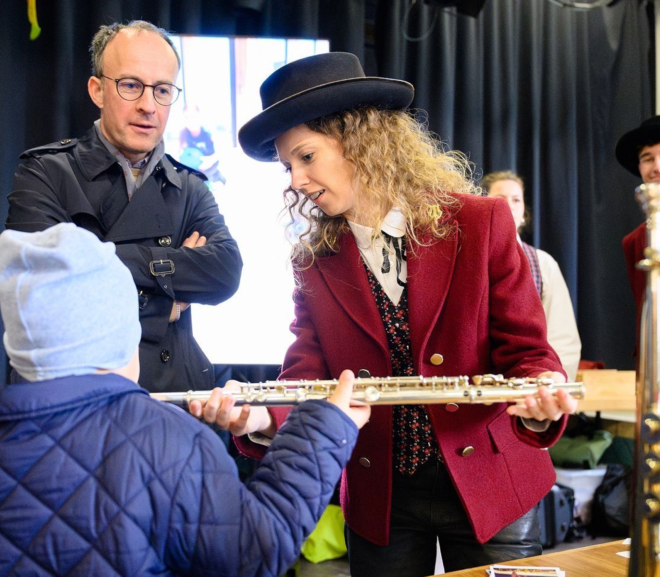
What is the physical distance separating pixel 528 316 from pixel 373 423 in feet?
1.40

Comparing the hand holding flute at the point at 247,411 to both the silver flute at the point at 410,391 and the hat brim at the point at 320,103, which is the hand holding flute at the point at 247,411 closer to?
the silver flute at the point at 410,391

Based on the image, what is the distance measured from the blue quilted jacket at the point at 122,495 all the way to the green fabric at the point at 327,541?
2.69 meters

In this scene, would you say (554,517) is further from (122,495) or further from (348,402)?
(122,495)

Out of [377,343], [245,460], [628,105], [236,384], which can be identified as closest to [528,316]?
[377,343]

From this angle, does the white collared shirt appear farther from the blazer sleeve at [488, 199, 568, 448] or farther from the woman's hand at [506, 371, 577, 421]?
the woman's hand at [506, 371, 577, 421]

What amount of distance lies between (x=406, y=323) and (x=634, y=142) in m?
2.41

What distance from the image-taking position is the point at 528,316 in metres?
1.61

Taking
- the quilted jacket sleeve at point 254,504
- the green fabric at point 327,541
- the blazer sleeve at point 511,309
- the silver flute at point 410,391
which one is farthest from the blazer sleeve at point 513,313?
the green fabric at point 327,541

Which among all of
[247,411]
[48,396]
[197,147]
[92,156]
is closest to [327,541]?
[197,147]

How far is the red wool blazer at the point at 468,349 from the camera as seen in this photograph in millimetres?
1601

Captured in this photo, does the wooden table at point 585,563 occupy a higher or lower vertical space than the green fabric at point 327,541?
higher

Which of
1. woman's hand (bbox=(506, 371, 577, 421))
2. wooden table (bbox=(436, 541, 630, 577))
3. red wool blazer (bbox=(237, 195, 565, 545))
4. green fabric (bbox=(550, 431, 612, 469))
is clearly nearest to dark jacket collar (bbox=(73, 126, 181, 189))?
red wool blazer (bbox=(237, 195, 565, 545))

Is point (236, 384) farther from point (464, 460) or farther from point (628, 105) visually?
point (628, 105)

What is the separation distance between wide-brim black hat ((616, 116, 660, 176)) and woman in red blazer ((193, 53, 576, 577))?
6.82 feet
